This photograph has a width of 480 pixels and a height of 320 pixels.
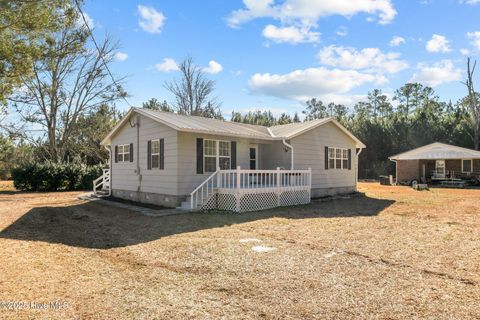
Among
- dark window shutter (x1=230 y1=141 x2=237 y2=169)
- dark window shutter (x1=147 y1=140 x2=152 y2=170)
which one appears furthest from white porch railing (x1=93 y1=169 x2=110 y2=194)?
dark window shutter (x1=230 y1=141 x2=237 y2=169)

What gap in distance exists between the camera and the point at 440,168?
2730 centimetres

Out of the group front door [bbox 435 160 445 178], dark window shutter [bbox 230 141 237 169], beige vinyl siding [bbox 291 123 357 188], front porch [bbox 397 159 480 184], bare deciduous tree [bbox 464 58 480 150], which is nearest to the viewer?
dark window shutter [bbox 230 141 237 169]

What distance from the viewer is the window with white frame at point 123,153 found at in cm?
1561

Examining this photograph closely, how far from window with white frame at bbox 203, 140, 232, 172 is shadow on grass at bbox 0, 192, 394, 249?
2.65m

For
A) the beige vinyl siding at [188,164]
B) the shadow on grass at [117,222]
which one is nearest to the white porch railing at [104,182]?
the shadow on grass at [117,222]

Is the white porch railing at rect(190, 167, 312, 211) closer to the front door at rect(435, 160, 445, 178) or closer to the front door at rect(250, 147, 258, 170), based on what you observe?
the front door at rect(250, 147, 258, 170)

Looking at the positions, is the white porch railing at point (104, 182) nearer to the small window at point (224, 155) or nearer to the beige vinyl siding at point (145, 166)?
the beige vinyl siding at point (145, 166)

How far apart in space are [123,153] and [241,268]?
12.0 metres

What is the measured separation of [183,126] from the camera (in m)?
12.0

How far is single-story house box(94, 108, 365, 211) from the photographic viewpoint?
12.3m

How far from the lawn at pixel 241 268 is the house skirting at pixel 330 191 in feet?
20.4

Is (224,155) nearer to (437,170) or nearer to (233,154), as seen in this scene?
(233,154)

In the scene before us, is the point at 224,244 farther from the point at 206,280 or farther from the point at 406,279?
the point at 406,279

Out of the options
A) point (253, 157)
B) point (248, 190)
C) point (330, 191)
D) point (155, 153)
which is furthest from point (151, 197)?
point (330, 191)
